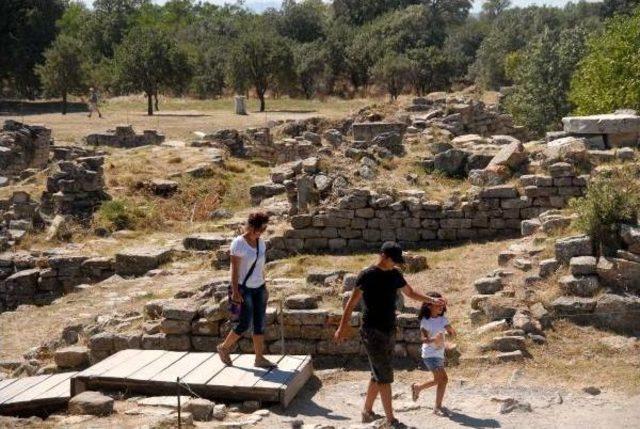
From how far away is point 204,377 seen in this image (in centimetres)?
853

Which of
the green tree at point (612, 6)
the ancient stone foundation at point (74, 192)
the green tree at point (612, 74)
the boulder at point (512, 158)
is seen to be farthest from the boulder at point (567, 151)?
the green tree at point (612, 6)

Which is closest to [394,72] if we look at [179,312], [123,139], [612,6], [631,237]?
[123,139]

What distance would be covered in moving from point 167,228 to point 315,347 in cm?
1007

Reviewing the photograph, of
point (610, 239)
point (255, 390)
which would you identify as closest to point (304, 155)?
point (610, 239)

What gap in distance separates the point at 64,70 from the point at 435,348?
3970 centimetres

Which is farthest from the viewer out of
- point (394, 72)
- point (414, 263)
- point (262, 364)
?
point (394, 72)

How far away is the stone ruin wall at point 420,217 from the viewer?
1440 cm

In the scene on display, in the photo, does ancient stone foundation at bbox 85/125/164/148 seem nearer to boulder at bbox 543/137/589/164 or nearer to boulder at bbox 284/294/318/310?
boulder at bbox 543/137/589/164

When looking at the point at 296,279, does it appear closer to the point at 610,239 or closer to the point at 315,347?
the point at 315,347

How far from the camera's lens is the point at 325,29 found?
69.4m

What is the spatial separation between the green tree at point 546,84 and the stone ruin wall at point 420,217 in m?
16.5

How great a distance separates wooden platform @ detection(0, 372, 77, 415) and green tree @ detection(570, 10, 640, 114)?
19.1 m

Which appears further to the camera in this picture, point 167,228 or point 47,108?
point 47,108

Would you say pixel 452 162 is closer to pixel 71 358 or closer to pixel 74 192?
pixel 71 358
